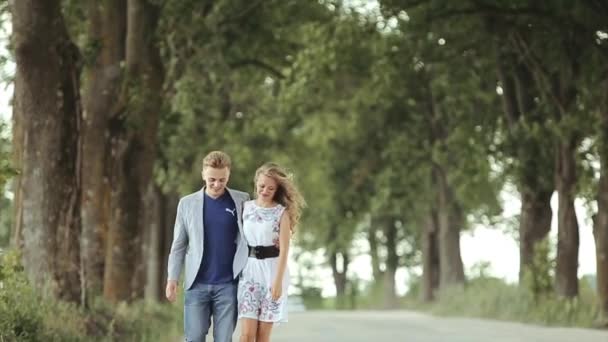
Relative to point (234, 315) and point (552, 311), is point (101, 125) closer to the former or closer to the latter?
point (552, 311)

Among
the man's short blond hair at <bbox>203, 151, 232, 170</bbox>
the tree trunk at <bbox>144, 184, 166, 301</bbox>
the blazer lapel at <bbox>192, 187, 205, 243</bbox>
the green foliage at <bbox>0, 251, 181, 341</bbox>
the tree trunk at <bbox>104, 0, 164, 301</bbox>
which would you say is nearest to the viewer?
the man's short blond hair at <bbox>203, 151, 232, 170</bbox>

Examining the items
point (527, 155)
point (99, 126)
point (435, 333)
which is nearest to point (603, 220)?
point (435, 333)

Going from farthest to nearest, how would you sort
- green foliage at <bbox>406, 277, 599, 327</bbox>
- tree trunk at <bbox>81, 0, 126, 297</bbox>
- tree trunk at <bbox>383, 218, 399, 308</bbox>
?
tree trunk at <bbox>383, 218, 399, 308</bbox>
green foliage at <bbox>406, 277, 599, 327</bbox>
tree trunk at <bbox>81, 0, 126, 297</bbox>

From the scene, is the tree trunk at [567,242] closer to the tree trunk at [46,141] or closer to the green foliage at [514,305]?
the green foliage at [514,305]

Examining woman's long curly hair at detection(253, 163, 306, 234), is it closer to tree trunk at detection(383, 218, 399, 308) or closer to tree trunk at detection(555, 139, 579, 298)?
tree trunk at detection(555, 139, 579, 298)

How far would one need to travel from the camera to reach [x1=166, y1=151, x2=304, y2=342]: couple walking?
29.8 feet

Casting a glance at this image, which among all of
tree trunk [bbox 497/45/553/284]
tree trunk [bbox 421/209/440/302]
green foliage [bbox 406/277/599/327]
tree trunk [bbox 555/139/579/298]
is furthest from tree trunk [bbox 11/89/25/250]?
tree trunk [bbox 421/209/440/302]

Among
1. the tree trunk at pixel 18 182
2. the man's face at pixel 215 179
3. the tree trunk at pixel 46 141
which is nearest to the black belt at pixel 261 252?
the man's face at pixel 215 179

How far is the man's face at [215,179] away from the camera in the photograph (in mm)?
8875

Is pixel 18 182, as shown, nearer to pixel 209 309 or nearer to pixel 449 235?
pixel 209 309

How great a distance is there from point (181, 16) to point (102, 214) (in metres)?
5.46

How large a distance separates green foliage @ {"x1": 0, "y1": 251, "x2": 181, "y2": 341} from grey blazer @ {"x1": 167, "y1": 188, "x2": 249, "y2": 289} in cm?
343

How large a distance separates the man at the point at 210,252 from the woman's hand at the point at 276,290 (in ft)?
0.78

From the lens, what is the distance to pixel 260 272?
9164 mm
